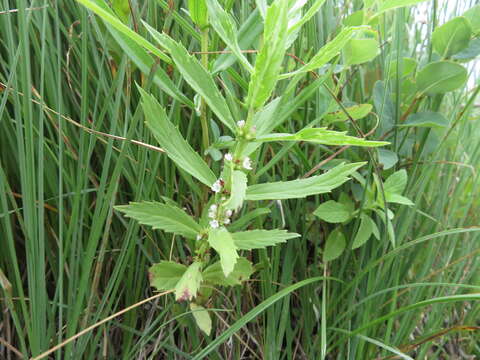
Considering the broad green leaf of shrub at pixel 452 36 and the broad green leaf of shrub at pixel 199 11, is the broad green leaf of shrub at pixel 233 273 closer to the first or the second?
the broad green leaf of shrub at pixel 199 11

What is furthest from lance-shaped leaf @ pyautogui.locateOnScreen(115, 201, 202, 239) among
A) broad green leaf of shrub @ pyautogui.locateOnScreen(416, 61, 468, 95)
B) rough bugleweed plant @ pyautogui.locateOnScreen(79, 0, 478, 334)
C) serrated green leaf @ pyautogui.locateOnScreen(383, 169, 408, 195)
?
broad green leaf of shrub @ pyautogui.locateOnScreen(416, 61, 468, 95)

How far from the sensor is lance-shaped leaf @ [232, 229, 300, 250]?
0.54m

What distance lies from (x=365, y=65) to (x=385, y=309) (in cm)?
57

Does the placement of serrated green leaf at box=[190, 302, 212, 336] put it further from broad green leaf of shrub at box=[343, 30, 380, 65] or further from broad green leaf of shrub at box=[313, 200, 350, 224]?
broad green leaf of shrub at box=[343, 30, 380, 65]

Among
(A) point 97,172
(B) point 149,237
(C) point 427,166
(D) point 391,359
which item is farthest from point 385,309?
(A) point 97,172

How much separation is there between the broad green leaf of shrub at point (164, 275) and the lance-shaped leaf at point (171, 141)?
5.6 inches

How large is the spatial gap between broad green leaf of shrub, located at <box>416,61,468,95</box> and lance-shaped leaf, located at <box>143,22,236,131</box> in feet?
1.44

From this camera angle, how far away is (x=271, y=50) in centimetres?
46

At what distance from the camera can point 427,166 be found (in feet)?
2.69

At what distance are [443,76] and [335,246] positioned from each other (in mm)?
363

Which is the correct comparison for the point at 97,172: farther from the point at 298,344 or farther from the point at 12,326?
the point at 298,344

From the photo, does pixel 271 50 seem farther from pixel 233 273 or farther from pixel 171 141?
pixel 233 273

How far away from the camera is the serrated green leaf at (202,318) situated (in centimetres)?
60

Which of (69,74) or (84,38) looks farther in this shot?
(69,74)
